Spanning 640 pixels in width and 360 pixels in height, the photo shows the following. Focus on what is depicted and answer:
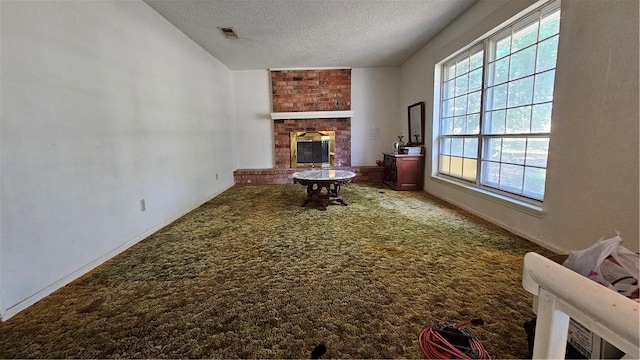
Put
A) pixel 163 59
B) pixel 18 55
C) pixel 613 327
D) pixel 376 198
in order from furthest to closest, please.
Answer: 1. pixel 376 198
2. pixel 163 59
3. pixel 18 55
4. pixel 613 327

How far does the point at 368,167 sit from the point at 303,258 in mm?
4199

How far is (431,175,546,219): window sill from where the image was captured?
245 centimetres

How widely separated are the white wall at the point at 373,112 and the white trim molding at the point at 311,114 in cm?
27

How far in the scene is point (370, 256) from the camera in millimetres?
2229

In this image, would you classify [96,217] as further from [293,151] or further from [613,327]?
[293,151]

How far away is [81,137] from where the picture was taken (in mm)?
2135

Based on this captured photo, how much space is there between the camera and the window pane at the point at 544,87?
7.70 ft

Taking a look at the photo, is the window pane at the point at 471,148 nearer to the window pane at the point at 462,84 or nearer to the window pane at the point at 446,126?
the window pane at the point at 446,126

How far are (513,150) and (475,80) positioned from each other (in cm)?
120

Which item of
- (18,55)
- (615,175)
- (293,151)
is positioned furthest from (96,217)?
(293,151)

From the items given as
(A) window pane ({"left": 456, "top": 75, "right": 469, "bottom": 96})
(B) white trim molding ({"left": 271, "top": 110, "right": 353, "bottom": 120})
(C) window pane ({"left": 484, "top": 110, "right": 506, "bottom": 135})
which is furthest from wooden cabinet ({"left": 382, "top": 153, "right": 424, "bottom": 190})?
(B) white trim molding ({"left": 271, "top": 110, "right": 353, "bottom": 120})

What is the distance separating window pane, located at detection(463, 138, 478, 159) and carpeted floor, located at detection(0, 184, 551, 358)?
112 cm

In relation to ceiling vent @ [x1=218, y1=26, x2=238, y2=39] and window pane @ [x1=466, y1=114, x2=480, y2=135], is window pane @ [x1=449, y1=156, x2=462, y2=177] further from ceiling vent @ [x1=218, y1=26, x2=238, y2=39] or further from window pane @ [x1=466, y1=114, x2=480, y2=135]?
ceiling vent @ [x1=218, y1=26, x2=238, y2=39]

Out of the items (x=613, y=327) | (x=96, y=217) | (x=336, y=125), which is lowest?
(x=96, y=217)
